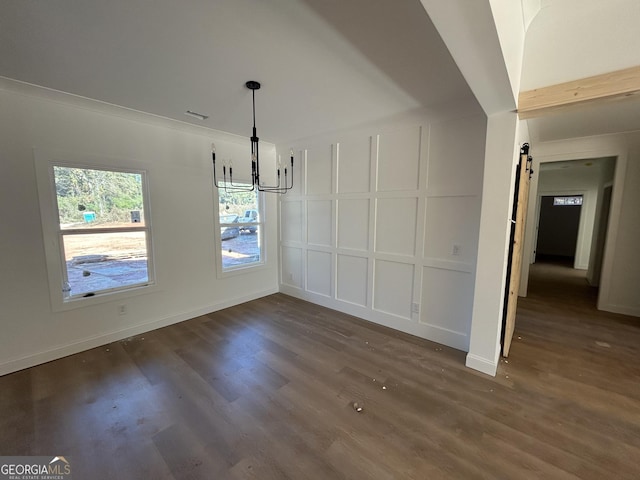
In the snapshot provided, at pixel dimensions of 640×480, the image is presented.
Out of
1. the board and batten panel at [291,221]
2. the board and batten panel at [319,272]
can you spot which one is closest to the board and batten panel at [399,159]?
the board and batten panel at [319,272]

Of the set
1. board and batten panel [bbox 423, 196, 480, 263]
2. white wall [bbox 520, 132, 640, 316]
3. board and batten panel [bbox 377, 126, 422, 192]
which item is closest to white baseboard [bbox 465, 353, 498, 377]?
board and batten panel [bbox 423, 196, 480, 263]

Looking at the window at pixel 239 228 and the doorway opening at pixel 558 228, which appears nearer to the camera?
the window at pixel 239 228

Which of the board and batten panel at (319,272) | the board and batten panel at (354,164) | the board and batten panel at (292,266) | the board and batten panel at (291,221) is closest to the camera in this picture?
the board and batten panel at (354,164)

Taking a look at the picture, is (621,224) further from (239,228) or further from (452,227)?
(239,228)

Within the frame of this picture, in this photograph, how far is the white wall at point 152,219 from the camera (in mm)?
2385

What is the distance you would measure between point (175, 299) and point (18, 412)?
168 centimetres

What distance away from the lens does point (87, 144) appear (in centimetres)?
276

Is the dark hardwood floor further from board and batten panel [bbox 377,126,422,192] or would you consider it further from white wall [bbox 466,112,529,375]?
board and batten panel [bbox 377,126,422,192]

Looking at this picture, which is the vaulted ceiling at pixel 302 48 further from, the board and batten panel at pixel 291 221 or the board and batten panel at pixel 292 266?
the board and batten panel at pixel 292 266

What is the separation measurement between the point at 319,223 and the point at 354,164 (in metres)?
1.07

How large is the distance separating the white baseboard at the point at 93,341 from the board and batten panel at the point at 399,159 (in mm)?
3065

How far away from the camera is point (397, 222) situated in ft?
10.6

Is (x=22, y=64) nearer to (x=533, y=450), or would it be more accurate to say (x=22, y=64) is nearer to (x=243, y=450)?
(x=243, y=450)

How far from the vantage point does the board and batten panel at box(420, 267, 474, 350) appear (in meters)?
2.78
